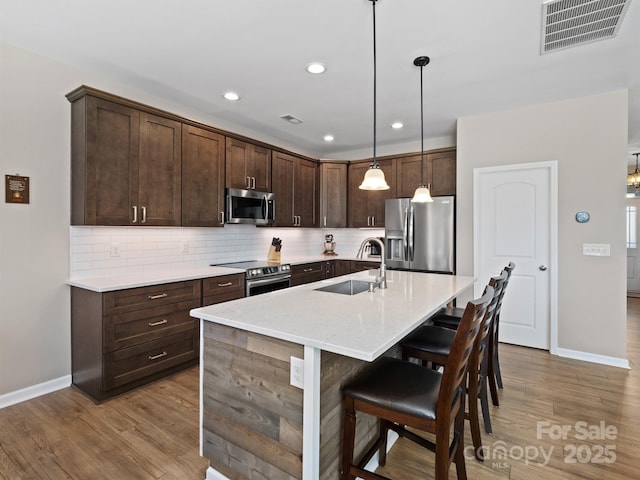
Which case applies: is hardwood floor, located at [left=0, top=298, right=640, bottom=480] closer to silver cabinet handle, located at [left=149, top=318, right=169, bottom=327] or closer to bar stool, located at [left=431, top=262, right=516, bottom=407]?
bar stool, located at [left=431, top=262, right=516, bottom=407]

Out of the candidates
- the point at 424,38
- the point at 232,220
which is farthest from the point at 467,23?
the point at 232,220

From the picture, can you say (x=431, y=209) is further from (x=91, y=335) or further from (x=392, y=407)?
(x=91, y=335)

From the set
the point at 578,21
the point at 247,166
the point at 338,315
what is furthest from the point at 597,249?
the point at 247,166

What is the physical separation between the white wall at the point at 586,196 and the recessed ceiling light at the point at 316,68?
2.32 m

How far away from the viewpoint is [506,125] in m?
3.83

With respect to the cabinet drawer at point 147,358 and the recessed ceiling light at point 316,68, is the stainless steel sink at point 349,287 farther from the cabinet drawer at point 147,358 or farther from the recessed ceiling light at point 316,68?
the recessed ceiling light at point 316,68

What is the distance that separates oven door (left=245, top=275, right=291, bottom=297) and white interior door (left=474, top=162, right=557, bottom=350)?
238 cm

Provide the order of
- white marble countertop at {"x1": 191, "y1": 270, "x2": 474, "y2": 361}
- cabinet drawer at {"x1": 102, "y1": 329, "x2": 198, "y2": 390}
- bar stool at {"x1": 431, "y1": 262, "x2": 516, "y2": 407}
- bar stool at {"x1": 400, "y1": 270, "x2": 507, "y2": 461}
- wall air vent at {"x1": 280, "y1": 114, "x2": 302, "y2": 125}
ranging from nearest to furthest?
white marble countertop at {"x1": 191, "y1": 270, "x2": 474, "y2": 361} < bar stool at {"x1": 400, "y1": 270, "x2": 507, "y2": 461} < bar stool at {"x1": 431, "y1": 262, "x2": 516, "y2": 407} < cabinet drawer at {"x1": 102, "y1": 329, "x2": 198, "y2": 390} < wall air vent at {"x1": 280, "y1": 114, "x2": 302, "y2": 125}

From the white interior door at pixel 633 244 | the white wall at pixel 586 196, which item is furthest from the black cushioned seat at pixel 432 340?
the white interior door at pixel 633 244

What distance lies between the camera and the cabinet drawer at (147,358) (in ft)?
8.57

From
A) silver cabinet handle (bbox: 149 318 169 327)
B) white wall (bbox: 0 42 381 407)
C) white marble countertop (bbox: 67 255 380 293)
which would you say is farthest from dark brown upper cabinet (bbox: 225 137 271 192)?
silver cabinet handle (bbox: 149 318 169 327)

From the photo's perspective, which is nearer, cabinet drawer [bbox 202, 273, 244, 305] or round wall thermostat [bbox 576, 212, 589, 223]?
cabinet drawer [bbox 202, 273, 244, 305]

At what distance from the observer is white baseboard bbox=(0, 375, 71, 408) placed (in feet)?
8.36

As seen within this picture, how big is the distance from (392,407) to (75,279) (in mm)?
2891
